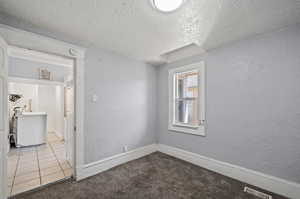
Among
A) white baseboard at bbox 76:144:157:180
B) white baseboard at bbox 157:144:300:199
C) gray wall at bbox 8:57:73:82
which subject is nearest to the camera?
white baseboard at bbox 157:144:300:199

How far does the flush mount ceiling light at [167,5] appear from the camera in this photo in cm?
127

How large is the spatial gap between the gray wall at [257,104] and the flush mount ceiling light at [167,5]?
1.38 m

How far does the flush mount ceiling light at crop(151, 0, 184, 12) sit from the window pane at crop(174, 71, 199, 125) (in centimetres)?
157

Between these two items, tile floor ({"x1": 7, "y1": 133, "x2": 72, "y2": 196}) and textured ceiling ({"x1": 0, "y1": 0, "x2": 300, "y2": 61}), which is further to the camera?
tile floor ({"x1": 7, "y1": 133, "x2": 72, "y2": 196})

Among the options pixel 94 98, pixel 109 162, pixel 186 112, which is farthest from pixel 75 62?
→ pixel 186 112

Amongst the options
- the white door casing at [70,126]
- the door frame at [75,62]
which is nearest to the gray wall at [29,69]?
the white door casing at [70,126]

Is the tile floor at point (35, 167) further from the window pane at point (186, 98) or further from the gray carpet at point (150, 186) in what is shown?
the window pane at point (186, 98)

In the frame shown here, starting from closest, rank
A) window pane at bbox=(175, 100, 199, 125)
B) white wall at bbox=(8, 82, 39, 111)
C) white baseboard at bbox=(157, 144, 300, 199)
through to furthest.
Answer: white baseboard at bbox=(157, 144, 300, 199) < window pane at bbox=(175, 100, 199, 125) < white wall at bbox=(8, 82, 39, 111)

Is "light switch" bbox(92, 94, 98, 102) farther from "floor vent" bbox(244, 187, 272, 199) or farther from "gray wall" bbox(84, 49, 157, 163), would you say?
Answer: "floor vent" bbox(244, 187, 272, 199)

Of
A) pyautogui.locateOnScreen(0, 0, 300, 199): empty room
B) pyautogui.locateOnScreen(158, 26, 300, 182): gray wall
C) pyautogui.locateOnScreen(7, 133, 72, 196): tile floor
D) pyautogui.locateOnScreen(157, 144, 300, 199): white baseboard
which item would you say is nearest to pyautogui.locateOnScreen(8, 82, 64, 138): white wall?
pyautogui.locateOnScreen(7, 133, 72, 196): tile floor

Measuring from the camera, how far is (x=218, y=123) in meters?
2.25

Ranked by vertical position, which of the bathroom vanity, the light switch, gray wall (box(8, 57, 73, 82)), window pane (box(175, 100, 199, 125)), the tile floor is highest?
gray wall (box(8, 57, 73, 82))

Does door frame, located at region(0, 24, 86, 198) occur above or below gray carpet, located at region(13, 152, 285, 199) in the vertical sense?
above

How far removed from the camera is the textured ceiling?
1.30 m
